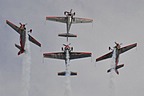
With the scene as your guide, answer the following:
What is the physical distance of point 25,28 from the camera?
167875mm

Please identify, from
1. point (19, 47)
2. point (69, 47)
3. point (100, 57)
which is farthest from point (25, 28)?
point (100, 57)

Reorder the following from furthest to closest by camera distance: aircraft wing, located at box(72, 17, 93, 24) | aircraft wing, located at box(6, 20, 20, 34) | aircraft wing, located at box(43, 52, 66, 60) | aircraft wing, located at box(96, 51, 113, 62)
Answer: aircraft wing, located at box(72, 17, 93, 24), aircraft wing, located at box(43, 52, 66, 60), aircraft wing, located at box(96, 51, 113, 62), aircraft wing, located at box(6, 20, 20, 34)

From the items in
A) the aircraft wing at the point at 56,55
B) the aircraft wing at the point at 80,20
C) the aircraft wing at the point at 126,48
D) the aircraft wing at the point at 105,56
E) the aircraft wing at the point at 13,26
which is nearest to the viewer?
the aircraft wing at the point at 13,26

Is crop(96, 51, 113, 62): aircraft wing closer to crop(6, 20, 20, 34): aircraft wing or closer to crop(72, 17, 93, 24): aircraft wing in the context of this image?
crop(72, 17, 93, 24): aircraft wing

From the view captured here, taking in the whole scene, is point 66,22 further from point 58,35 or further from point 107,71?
point 107,71

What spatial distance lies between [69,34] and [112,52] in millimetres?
20779

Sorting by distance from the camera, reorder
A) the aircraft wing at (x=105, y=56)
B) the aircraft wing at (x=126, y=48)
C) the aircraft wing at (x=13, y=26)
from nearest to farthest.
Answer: the aircraft wing at (x=13, y=26)
the aircraft wing at (x=126, y=48)
the aircraft wing at (x=105, y=56)

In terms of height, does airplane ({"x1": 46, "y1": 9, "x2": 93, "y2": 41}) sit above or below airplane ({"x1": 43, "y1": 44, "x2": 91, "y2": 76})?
above

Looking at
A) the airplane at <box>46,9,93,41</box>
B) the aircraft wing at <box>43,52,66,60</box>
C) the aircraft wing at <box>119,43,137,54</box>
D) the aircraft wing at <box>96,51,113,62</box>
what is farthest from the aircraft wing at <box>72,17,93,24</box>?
the aircraft wing at <box>119,43,137,54</box>

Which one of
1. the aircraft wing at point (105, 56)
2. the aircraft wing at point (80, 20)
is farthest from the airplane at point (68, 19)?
the aircraft wing at point (105, 56)

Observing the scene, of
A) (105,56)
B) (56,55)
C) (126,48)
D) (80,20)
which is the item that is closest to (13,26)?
(56,55)

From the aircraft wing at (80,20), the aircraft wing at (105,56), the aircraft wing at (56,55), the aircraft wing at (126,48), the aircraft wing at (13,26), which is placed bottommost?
the aircraft wing at (105,56)

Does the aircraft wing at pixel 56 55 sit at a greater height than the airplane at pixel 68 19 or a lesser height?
lesser

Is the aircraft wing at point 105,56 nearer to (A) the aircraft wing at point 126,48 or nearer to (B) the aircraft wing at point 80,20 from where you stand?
(A) the aircraft wing at point 126,48
